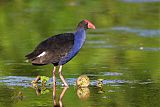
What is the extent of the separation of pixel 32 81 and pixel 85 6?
16051 millimetres

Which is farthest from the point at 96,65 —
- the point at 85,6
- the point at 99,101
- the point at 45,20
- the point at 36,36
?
the point at 85,6

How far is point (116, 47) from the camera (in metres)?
18.4

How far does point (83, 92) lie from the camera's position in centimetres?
1266

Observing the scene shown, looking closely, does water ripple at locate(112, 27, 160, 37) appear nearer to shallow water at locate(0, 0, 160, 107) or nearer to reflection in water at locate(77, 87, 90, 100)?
shallow water at locate(0, 0, 160, 107)

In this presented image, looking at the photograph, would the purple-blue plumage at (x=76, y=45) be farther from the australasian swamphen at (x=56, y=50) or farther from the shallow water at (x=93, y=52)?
the shallow water at (x=93, y=52)

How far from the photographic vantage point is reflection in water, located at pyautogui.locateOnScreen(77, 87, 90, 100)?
1223cm

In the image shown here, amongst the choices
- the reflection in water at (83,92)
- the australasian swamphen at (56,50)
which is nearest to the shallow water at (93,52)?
the reflection in water at (83,92)

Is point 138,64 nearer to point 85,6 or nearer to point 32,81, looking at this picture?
point 32,81

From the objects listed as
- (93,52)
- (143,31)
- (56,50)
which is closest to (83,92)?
(56,50)

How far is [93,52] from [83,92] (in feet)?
16.5

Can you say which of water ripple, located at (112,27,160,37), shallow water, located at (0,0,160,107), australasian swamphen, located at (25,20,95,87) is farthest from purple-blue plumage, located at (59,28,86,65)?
water ripple, located at (112,27,160,37)

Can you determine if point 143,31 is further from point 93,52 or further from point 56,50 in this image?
point 56,50

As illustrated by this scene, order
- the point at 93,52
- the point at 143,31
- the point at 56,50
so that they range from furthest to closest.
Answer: the point at 143,31 → the point at 93,52 → the point at 56,50

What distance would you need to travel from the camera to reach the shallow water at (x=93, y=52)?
12141mm
